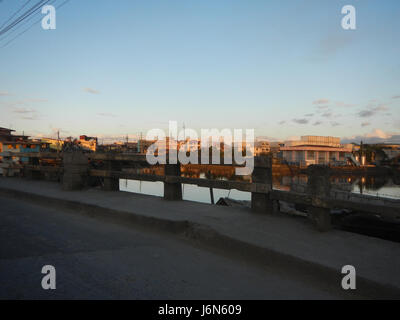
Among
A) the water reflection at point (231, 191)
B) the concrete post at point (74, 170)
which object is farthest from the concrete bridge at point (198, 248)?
the water reflection at point (231, 191)

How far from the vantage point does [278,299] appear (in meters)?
2.88

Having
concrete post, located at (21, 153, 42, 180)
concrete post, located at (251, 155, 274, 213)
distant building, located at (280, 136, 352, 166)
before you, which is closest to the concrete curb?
concrete post, located at (251, 155, 274, 213)

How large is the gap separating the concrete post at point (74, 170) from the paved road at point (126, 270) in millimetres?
3723

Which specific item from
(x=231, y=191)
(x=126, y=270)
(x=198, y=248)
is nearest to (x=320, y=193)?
(x=198, y=248)

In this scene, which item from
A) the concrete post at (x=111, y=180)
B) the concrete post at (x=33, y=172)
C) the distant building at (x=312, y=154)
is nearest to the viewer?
the concrete post at (x=111, y=180)

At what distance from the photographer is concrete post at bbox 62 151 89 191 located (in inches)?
353

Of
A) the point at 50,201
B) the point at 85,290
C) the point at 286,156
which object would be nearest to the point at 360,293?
the point at 85,290

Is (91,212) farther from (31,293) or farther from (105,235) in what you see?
(31,293)

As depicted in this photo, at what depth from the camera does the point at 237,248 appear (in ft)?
13.8

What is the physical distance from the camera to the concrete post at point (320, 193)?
15.1 feet

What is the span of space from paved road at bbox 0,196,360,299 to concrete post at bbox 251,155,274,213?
6.08 ft

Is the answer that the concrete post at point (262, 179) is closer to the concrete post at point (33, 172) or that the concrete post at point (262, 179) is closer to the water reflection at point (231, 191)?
the water reflection at point (231, 191)

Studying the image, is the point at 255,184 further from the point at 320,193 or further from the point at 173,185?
the point at 173,185

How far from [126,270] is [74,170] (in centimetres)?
654
